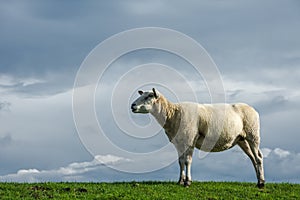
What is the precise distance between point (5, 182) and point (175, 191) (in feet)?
20.3

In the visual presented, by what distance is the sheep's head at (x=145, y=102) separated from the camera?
2205 centimetres

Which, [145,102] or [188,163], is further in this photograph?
[145,102]

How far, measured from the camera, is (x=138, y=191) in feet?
62.5

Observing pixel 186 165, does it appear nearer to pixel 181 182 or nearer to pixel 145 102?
pixel 181 182

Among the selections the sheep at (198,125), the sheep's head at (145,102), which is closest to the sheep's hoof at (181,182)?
the sheep at (198,125)

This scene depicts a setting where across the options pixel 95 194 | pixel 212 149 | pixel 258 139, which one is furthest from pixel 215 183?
pixel 95 194

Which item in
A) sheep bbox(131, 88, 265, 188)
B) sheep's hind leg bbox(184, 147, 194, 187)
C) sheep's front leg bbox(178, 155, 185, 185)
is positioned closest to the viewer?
sheep's hind leg bbox(184, 147, 194, 187)

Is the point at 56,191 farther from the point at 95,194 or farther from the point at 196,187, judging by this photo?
the point at 196,187

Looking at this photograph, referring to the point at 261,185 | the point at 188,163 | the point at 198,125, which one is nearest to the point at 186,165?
the point at 188,163

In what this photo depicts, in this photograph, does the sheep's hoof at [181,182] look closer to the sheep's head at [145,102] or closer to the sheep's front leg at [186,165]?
the sheep's front leg at [186,165]

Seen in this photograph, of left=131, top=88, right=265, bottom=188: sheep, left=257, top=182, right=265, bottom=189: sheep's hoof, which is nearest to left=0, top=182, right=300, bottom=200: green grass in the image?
left=257, top=182, right=265, bottom=189: sheep's hoof

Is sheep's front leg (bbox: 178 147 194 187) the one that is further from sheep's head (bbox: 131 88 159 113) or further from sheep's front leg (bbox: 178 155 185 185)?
sheep's head (bbox: 131 88 159 113)

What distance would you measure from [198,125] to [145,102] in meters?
2.22

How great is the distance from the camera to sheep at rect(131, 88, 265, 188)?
21797mm
